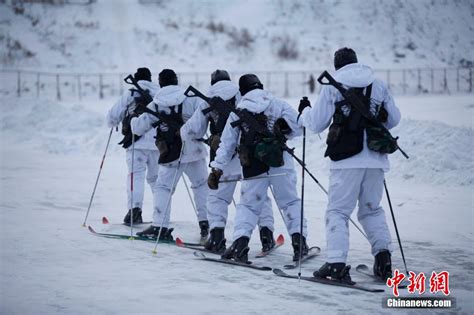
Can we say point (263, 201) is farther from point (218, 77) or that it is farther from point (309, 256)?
point (218, 77)

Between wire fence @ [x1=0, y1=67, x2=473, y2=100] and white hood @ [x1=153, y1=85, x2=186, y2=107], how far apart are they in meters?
27.5

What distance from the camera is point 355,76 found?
750cm

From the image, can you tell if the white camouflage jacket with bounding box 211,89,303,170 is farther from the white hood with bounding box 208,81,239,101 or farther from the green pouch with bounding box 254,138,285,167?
the white hood with bounding box 208,81,239,101

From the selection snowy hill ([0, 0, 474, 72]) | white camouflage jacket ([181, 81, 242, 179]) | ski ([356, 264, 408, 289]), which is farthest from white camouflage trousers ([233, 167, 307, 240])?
snowy hill ([0, 0, 474, 72])

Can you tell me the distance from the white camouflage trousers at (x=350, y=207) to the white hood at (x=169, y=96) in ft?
10.5

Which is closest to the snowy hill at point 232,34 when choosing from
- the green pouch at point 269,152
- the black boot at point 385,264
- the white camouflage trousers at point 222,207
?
the white camouflage trousers at point 222,207

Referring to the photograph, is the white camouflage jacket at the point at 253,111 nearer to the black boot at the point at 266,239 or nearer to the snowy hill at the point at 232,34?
the black boot at the point at 266,239

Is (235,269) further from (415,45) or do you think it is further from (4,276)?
(415,45)

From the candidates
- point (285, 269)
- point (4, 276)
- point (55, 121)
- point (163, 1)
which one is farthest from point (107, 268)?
point (163, 1)

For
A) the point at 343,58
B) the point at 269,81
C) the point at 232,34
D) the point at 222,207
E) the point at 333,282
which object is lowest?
the point at 333,282

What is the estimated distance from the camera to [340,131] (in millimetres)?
7508

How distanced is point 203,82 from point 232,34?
29.4ft

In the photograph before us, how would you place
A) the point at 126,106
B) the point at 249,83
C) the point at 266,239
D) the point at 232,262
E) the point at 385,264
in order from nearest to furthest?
the point at 385,264 → the point at 232,262 → the point at 249,83 → the point at 266,239 → the point at 126,106

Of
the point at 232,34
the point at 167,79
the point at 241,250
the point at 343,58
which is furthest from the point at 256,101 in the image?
the point at 232,34
